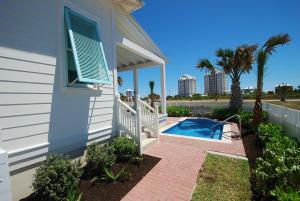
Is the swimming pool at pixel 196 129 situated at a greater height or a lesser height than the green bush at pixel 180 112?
lesser

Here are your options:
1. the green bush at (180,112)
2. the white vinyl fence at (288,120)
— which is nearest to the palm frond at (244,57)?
the white vinyl fence at (288,120)

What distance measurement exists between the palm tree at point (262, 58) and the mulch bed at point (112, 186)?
23.9 ft

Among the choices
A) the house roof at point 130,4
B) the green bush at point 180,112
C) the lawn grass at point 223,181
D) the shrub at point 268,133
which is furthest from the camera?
the green bush at point 180,112

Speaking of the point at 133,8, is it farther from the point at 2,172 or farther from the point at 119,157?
the point at 2,172

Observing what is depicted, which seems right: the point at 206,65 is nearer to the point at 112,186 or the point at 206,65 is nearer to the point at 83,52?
the point at 83,52

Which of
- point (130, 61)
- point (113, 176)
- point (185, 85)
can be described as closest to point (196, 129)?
point (130, 61)

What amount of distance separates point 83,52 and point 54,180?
3083 mm

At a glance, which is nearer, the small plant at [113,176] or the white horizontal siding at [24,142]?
the white horizontal siding at [24,142]

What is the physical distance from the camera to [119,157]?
17.6 ft

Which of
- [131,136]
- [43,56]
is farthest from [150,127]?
[43,56]

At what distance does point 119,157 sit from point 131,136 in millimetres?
903

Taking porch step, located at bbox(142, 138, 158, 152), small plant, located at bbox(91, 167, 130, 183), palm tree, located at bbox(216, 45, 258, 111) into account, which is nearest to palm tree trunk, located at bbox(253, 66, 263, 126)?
palm tree, located at bbox(216, 45, 258, 111)

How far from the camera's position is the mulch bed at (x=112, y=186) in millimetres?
3753

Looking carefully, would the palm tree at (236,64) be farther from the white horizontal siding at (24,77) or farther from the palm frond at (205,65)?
the white horizontal siding at (24,77)
